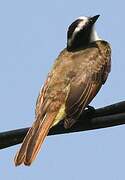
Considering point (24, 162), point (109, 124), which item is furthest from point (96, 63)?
point (109, 124)

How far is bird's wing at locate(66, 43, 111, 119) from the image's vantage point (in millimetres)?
8109

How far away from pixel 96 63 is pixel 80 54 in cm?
36

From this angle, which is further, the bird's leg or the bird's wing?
the bird's wing

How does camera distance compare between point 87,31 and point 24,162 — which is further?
point 87,31

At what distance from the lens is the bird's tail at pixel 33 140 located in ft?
23.2

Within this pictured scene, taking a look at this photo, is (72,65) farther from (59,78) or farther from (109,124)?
(109,124)

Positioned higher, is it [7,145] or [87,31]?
[7,145]

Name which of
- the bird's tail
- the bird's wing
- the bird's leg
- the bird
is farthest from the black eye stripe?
the bird's leg

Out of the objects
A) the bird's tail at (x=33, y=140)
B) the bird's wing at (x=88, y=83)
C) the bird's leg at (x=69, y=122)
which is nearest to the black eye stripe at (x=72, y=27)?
the bird's wing at (x=88, y=83)

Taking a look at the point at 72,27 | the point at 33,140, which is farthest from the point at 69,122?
the point at 72,27

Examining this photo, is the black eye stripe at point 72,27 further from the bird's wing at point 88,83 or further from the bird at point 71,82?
the bird's wing at point 88,83

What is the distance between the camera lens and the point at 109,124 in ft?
19.5

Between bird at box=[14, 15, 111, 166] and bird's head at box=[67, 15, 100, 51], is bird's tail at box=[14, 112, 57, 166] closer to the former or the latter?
bird at box=[14, 15, 111, 166]

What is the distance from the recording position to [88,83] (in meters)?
8.77
